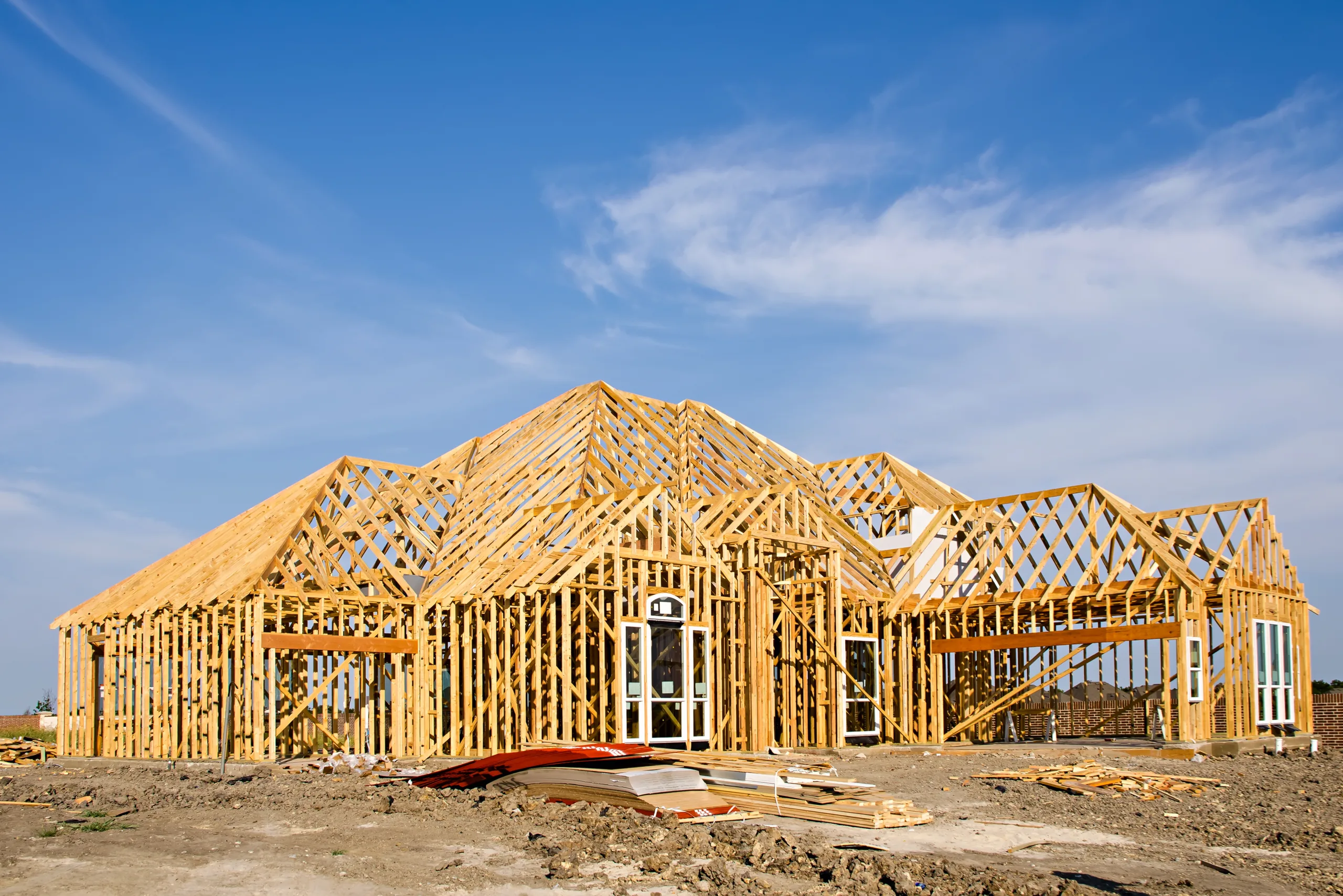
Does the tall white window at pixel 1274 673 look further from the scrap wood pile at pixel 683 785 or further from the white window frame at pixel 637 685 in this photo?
the scrap wood pile at pixel 683 785

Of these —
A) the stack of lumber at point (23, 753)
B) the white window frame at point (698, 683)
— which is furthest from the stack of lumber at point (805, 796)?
the stack of lumber at point (23, 753)

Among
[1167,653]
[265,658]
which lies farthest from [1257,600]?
Answer: [265,658]

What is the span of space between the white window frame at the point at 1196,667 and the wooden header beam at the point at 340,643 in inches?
510

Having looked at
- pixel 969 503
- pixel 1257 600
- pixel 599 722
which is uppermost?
pixel 969 503

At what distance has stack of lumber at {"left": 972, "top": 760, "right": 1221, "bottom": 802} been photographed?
14734 millimetres

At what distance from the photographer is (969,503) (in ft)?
88.5

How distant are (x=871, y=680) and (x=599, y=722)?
6316 mm

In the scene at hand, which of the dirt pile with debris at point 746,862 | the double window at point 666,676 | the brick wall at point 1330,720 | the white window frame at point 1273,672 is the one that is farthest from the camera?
the brick wall at point 1330,720

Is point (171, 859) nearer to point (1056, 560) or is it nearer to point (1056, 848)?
point (1056, 848)

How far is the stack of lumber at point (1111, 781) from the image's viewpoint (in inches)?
580

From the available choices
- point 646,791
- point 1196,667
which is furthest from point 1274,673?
point 646,791

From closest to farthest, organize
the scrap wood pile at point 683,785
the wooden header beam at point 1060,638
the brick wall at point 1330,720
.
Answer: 1. the scrap wood pile at point 683,785
2. the wooden header beam at point 1060,638
3. the brick wall at point 1330,720

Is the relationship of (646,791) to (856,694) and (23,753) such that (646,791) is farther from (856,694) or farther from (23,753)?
(23,753)

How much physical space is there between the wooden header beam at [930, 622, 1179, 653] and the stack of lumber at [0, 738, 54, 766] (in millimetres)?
16635
